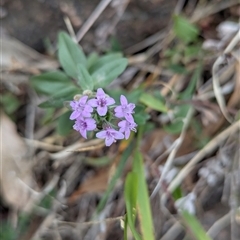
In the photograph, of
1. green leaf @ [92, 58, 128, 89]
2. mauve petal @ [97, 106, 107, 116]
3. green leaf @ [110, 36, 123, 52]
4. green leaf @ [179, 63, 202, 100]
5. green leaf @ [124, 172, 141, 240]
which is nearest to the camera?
mauve petal @ [97, 106, 107, 116]

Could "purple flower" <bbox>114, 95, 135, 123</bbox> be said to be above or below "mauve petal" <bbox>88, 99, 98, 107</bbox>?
below

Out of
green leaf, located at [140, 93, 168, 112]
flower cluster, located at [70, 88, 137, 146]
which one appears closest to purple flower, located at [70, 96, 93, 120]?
flower cluster, located at [70, 88, 137, 146]

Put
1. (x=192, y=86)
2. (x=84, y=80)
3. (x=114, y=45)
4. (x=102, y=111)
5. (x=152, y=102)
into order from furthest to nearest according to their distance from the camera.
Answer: (x=114, y=45)
(x=192, y=86)
(x=152, y=102)
(x=84, y=80)
(x=102, y=111)

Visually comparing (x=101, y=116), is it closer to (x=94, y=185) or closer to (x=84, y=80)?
(x=84, y=80)

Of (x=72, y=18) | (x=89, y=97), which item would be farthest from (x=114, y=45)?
(x=89, y=97)

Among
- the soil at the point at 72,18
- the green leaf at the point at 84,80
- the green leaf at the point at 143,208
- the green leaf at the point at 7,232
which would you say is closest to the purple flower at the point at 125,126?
the green leaf at the point at 84,80

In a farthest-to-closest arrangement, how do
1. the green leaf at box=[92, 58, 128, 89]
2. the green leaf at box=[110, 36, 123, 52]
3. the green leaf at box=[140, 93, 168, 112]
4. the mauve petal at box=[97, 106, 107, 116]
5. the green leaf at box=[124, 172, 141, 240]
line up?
the green leaf at box=[110, 36, 123, 52] < the green leaf at box=[140, 93, 168, 112] < the green leaf at box=[92, 58, 128, 89] < the green leaf at box=[124, 172, 141, 240] < the mauve petal at box=[97, 106, 107, 116]

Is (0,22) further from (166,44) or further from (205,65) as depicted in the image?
(205,65)

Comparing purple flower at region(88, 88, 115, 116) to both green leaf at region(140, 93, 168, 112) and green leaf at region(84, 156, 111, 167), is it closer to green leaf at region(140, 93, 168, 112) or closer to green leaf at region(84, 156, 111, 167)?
green leaf at region(140, 93, 168, 112)
